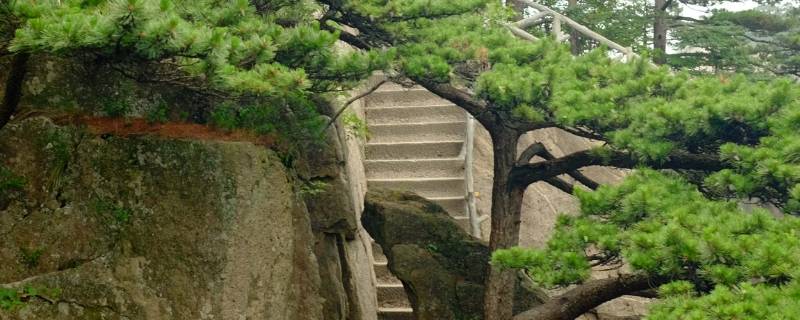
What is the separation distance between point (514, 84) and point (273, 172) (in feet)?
6.23

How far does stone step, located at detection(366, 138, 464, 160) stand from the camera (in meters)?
11.0

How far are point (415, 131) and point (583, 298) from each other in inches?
206

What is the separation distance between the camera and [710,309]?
13.6 feet

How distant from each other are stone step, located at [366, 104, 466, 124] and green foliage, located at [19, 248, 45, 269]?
7.00 metres

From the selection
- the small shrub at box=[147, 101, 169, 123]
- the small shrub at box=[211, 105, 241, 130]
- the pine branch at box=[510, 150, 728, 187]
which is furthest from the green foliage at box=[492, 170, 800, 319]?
the small shrub at box=[147, 101, 169, 123]

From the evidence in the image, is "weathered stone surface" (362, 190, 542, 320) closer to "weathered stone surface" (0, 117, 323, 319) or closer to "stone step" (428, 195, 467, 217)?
"stone step" (428, 195, 467, 217)

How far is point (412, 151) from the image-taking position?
11.0 metres

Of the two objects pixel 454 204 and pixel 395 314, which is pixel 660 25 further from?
pixel 395 314

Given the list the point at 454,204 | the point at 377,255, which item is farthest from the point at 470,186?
the point at 377,255

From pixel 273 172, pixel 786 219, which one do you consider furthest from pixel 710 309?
pixel 273 172

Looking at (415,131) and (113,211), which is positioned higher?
(113,211)

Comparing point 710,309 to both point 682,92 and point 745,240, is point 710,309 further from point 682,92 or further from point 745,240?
point 682,92

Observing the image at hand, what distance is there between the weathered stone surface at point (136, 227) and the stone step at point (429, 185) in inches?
197

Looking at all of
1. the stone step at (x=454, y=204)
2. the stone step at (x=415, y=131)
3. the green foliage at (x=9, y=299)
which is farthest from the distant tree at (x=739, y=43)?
the green foliage at (x=9, y=299)
